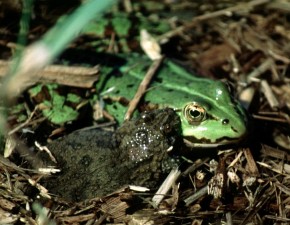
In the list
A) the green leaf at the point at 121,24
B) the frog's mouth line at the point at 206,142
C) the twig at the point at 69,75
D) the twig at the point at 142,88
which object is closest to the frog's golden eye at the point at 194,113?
the frog's mouth line at the point at 206,142

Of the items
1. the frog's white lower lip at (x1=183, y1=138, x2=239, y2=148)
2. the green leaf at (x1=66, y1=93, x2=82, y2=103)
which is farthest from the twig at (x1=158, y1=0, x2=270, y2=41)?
the frog's white lower lip at (x1=183, y1=138, x2=239, y2=148)

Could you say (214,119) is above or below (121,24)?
below

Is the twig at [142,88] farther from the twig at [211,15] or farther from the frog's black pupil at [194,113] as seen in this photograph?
the twig at [211,15]

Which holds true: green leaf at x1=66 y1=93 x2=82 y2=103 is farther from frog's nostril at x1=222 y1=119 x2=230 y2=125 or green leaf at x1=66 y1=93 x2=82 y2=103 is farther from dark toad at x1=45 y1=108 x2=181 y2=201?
frog's nostril at x1=222 y1=119 x2=230 y2=125

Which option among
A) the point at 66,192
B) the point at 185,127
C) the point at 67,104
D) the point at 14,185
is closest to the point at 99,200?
the point at 66,192

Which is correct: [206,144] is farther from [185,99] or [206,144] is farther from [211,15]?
[211,15]

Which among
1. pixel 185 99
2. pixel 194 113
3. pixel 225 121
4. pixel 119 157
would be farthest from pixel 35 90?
pixel 225 121
